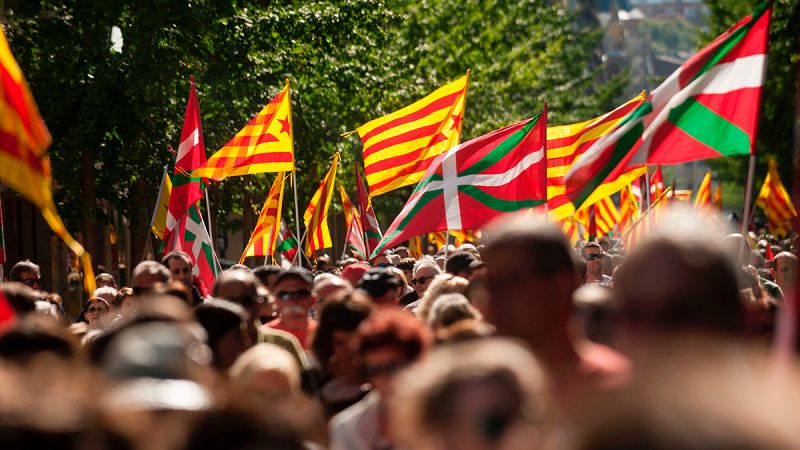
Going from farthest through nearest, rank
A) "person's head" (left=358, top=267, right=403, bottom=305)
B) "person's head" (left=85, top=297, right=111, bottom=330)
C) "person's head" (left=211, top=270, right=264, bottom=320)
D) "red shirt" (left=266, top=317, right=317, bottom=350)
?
"person's head" (left=85, top=297, right=111, bottom=330) < "person's head" (left=358, top=267, right=403, bottom=305) < "red shirt" (left=266, top=317, right=317, bottom=350) < "person's head" (left=211, top=270, right=264, bottom=320)

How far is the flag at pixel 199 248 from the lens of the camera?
45.7 feet

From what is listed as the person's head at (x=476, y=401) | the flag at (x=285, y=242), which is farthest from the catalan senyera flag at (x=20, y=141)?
the flag at (x=285, y=242)

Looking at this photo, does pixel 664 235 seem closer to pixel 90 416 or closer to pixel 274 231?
pixel 90 416

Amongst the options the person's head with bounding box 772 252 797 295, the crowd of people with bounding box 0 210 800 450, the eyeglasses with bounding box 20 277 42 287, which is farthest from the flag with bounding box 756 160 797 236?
the crowd of people with bounding box 0 210 800 450

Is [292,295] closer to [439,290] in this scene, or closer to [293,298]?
[293,298]

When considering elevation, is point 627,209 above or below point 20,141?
below

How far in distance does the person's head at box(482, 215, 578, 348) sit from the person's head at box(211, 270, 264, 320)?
113 inches

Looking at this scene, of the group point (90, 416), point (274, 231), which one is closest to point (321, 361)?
point (90, 416)

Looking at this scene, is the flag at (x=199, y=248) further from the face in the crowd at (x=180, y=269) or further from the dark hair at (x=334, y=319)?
the dark hair at (x=334, y=319)

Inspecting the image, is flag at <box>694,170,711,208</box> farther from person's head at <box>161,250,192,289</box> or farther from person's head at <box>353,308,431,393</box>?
person's head at <box>353,308,431,393</box>

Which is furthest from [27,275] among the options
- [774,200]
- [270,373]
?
[774,200]

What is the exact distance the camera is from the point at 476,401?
3.01m

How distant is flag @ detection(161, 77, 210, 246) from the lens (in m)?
14.2

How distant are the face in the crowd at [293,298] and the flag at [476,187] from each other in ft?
13.0
